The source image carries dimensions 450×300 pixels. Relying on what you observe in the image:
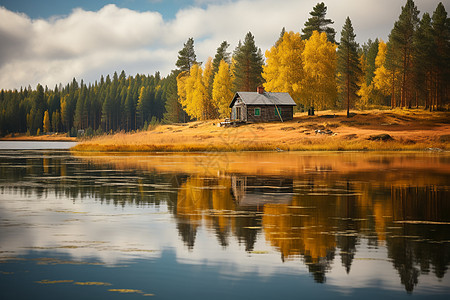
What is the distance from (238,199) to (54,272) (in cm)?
895

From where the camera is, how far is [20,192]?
60.5 feet

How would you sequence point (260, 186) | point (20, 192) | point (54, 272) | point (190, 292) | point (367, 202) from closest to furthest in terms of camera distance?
point (190, 292) < point (54, 272) < point (367, 202) < point (20, 192) < point (260, 186)

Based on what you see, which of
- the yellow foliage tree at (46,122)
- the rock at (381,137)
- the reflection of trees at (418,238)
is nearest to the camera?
the reflection of trees at (418,238)

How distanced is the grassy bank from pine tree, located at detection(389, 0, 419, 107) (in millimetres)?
7576

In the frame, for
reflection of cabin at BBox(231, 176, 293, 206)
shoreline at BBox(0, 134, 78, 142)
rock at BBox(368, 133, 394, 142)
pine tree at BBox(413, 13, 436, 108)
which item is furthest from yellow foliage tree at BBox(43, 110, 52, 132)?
reflection of cabin at BBox(231, 176, 293, 206)

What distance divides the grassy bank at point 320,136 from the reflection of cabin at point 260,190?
99.2ft

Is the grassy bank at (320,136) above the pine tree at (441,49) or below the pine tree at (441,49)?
below

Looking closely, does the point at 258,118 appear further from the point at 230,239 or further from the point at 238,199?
the point at 230,239

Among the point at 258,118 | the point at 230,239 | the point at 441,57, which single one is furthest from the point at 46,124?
the point at 230,239

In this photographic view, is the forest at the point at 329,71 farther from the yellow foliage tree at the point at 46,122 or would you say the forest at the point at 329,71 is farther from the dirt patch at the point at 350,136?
the yellow foliage tree at the point at 46,122

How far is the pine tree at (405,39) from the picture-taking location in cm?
7831

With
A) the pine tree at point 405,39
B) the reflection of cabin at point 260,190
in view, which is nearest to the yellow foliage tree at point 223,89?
the pine tree at point 405,39

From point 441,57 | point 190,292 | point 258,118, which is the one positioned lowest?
point 190,292

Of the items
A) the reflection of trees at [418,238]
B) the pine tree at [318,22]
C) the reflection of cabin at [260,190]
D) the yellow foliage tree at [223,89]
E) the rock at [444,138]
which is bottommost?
the reflection of trees at [418,238]
